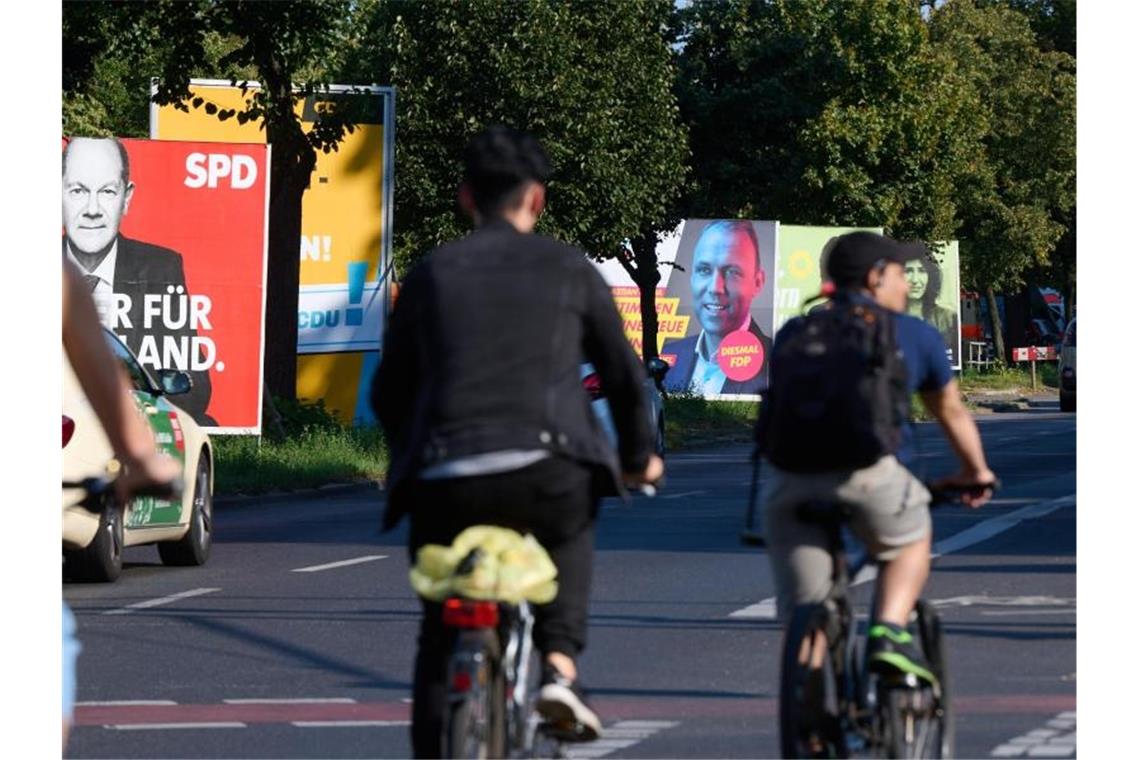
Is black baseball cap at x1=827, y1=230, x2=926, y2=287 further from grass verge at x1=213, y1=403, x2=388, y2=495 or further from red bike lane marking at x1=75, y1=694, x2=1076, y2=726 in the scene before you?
grass verge at x1=213, y1=403, x2=388, y2=495

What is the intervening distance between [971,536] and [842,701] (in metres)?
12.1

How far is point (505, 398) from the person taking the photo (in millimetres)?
5844

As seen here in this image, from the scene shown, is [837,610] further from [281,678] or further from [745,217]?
[745,217]

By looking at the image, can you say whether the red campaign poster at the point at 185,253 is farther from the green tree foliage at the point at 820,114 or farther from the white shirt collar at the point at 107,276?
the green tree foliage at the point at 820,114

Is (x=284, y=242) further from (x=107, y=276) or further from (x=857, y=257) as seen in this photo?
(x=857, y=257)

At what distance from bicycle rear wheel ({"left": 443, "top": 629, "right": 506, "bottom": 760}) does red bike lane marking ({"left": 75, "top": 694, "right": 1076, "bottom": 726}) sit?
12.1 feet

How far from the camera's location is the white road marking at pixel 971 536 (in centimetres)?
1330

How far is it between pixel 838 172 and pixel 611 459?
2012 inches

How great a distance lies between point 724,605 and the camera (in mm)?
13656

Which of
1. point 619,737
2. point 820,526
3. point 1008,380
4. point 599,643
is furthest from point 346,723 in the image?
point 1008,380

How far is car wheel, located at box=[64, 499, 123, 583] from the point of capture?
49.7 feet

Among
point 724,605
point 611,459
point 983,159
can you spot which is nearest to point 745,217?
point 983,159

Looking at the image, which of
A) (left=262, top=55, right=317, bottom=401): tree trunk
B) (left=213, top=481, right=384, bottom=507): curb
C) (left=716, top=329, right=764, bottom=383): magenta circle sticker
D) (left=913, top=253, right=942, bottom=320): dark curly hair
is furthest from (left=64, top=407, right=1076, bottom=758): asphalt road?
(left=913, top=253, right=942, bottom=320): dark curly hair
